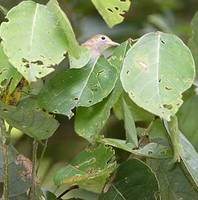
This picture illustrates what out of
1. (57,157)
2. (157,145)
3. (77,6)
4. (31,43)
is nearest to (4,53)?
(31,43)

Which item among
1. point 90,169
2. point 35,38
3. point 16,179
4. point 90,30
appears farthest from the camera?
point 90,30

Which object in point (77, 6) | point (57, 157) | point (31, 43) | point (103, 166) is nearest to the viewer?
point (31, 43)

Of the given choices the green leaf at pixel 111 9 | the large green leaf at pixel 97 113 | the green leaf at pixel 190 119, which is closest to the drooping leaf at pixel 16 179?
the large green leaf at pixel 97 113

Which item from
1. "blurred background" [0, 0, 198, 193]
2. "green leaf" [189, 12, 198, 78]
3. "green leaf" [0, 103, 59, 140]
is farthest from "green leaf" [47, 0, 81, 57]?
"blurred background" [0, 0, 198, 193]

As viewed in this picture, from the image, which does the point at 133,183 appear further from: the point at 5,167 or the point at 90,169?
the point at 5,167

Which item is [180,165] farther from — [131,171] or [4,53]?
[4,53]

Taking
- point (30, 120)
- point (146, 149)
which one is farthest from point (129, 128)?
point (30, 120)
